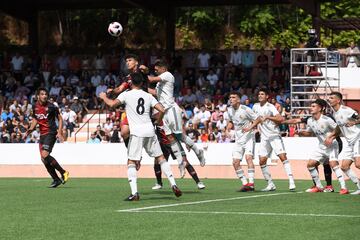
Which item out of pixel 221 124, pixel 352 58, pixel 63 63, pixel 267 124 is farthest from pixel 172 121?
pixel 63 63

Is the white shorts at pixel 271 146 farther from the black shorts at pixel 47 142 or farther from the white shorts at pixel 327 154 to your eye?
the black shorts at pixel 47 142

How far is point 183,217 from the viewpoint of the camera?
40.3ft

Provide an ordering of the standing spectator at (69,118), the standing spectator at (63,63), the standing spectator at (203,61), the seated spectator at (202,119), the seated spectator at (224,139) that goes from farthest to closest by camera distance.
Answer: the standing spectator at (63,63) < the standing spectator at (203,61) < the standing spectator at (69,118) < the seated spectator at (202,119) < the seated spectator at (224,139)

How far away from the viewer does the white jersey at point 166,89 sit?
18.0 meters

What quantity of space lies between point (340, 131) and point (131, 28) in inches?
1698

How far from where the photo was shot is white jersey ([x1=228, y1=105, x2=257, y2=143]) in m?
19.1

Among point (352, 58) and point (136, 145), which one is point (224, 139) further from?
point (136, 145)

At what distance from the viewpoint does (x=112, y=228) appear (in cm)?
1113

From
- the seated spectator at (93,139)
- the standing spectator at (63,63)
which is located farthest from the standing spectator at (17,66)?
the seated spectator at (93,139)

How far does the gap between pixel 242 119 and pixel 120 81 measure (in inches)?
779

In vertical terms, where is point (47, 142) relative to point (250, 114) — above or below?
below

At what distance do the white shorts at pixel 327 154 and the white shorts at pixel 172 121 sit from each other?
284 cm

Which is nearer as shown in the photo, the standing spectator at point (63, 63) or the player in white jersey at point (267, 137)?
the player in white jersey at point (267, 137)

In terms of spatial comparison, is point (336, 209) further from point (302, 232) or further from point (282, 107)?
point (282, 107)
